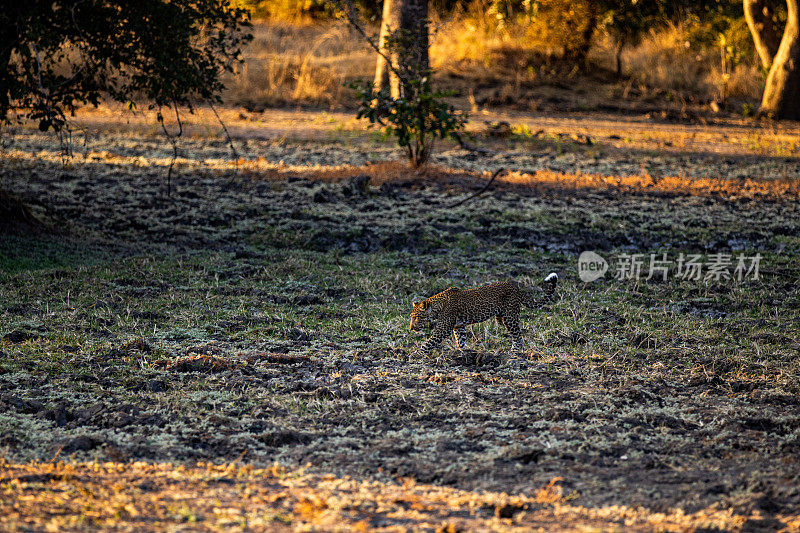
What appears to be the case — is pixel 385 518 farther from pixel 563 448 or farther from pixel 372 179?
pixel 372 179

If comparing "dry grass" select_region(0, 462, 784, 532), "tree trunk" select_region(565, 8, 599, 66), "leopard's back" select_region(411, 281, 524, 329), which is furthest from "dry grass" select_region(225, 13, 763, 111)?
"dry grass" select_region(0, 462, 784, 532)

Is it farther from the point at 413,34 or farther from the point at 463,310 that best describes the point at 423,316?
the point at 413,34

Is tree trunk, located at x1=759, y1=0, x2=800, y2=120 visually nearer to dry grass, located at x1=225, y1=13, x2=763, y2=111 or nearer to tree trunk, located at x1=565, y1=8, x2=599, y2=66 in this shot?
dry grass, located at x1=225, y1=13, x2=763, y2=111

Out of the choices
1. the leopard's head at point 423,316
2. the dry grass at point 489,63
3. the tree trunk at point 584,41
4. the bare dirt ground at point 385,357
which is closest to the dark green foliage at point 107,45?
the bare dirt ground at point 385,357

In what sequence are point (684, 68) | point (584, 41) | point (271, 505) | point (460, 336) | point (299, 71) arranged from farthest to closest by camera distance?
point (684, 68) < point (584, 41) < point (299, 71) < point (460, 336) < point (271, 505)

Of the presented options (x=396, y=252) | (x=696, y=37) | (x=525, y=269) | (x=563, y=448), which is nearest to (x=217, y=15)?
Result: (x=396, y=252)

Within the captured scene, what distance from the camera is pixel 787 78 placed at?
20.5 m

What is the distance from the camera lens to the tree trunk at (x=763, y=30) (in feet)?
69.8

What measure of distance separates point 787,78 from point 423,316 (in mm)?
17380

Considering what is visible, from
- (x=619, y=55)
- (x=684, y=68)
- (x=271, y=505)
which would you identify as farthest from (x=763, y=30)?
(x=271, y=505)

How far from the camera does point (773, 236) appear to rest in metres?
10.0

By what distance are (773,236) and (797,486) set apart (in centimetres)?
658

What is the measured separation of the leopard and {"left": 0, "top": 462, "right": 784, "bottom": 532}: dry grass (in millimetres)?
1995

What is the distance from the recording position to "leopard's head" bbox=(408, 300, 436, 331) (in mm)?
6059
